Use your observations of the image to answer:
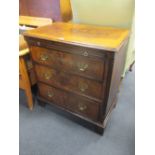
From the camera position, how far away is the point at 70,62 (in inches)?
46.8

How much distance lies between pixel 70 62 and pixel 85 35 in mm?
244

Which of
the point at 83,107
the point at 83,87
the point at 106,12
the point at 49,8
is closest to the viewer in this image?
the point at 83,87

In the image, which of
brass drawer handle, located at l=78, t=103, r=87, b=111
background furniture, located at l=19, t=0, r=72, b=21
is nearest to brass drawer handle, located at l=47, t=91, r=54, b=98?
brass drawer handle, located at l=78, t=103, r=87, b=111

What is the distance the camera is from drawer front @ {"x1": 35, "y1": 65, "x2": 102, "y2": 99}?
47.1 inches

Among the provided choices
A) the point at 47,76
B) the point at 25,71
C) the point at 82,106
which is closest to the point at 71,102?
the point at 82,106

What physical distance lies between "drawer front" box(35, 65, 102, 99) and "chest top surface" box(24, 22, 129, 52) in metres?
0.30

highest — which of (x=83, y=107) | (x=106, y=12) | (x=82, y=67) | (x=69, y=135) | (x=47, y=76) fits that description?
(x=106, y=12)

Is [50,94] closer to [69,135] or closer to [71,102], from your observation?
[71,102]

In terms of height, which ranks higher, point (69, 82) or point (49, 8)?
point (49, 8)

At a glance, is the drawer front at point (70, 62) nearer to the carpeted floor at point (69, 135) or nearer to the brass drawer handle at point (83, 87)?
the brass drawer handle at point (83, 87)

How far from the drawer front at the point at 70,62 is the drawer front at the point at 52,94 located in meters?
0.29

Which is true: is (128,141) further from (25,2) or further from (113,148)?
(25,2)

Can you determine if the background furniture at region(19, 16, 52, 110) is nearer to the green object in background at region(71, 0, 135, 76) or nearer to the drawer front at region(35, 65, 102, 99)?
the drawer front at region(35, 65, 102, 99)
